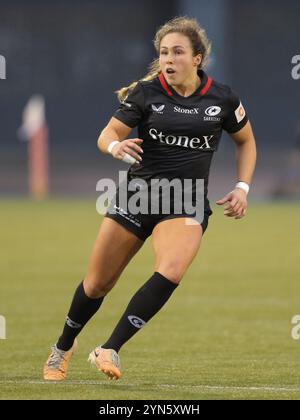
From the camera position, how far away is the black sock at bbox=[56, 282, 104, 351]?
7.51m

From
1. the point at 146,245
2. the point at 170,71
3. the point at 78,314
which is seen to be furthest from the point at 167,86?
the point at 146,245

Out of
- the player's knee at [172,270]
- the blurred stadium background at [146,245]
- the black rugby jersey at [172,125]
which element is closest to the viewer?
the player's knee at [172,270]

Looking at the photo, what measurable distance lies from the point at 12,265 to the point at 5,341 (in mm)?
5916

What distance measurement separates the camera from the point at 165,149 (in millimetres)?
7285

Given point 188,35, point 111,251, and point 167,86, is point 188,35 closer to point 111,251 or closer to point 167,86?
point 167,86

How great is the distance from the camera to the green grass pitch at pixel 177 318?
7.34 m

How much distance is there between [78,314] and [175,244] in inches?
35.8

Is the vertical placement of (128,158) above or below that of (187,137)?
below

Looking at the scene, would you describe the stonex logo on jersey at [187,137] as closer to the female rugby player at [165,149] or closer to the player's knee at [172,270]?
the female rugby player at [165,149]

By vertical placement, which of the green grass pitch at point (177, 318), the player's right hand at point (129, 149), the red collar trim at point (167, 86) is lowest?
Result: the green grass pitch at point (177, 318)

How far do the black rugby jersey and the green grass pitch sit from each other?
4.30ft

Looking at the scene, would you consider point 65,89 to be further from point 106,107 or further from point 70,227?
point 70,227

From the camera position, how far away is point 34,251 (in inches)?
674

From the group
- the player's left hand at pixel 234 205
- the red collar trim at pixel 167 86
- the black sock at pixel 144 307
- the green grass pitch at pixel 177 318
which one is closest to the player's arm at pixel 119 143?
the red collar trim at pixel 167 86
